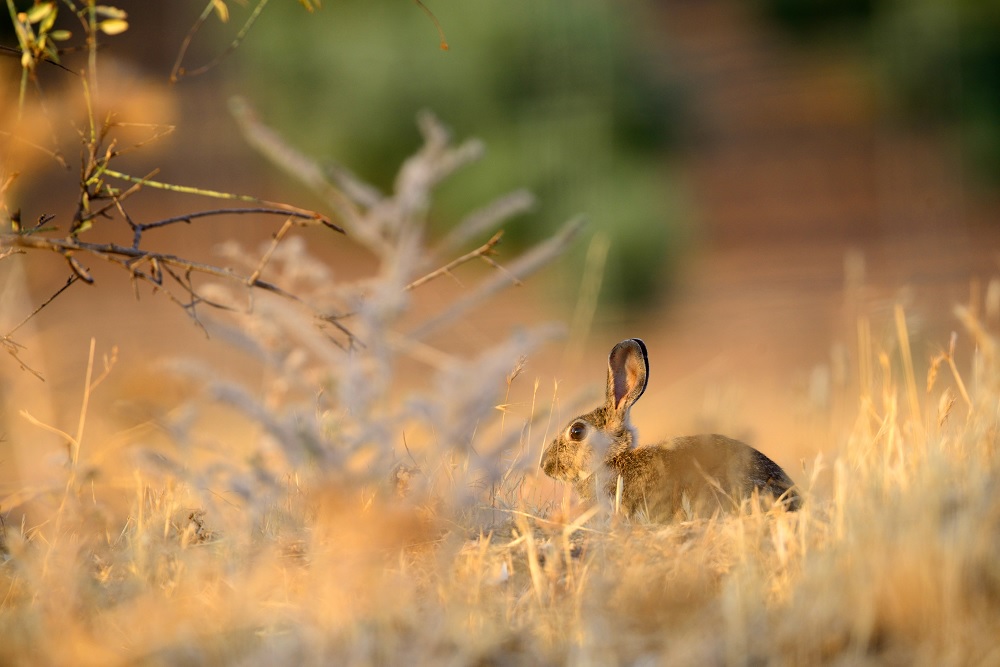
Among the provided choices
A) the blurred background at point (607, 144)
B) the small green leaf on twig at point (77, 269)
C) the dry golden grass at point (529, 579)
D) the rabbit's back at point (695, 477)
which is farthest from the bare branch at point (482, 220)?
the blurred background at point (607, 144)

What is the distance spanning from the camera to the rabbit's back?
3756 millimetres

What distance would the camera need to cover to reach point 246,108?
9.87ft

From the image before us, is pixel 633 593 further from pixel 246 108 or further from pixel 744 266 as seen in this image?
pixel 744 266

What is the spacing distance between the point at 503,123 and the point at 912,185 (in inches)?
470

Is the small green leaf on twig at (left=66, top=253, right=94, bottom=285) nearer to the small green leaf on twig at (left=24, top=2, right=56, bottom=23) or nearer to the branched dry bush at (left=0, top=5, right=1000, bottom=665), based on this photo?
the branched dry bush at (left=0, top=5, right=1000, bottom=665)

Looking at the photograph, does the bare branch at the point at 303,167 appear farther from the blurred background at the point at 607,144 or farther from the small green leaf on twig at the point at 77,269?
the blurred background at the point at 607,144

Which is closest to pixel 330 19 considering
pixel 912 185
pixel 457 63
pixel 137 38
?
pixel 457 63

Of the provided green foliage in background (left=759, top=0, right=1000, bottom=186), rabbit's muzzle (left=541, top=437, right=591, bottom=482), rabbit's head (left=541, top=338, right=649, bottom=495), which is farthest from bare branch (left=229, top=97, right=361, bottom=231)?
green foliage in background (left=759, top=0, right=1000, bottom=186)

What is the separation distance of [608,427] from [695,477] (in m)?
0.78

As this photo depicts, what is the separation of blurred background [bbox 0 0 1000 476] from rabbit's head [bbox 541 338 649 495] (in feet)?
6.48

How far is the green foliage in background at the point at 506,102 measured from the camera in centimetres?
1597

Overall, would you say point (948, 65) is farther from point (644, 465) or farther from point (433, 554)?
point (433, 554)

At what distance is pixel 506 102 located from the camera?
16812mm

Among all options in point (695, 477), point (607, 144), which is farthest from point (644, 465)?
Answer: point (607, 144)
